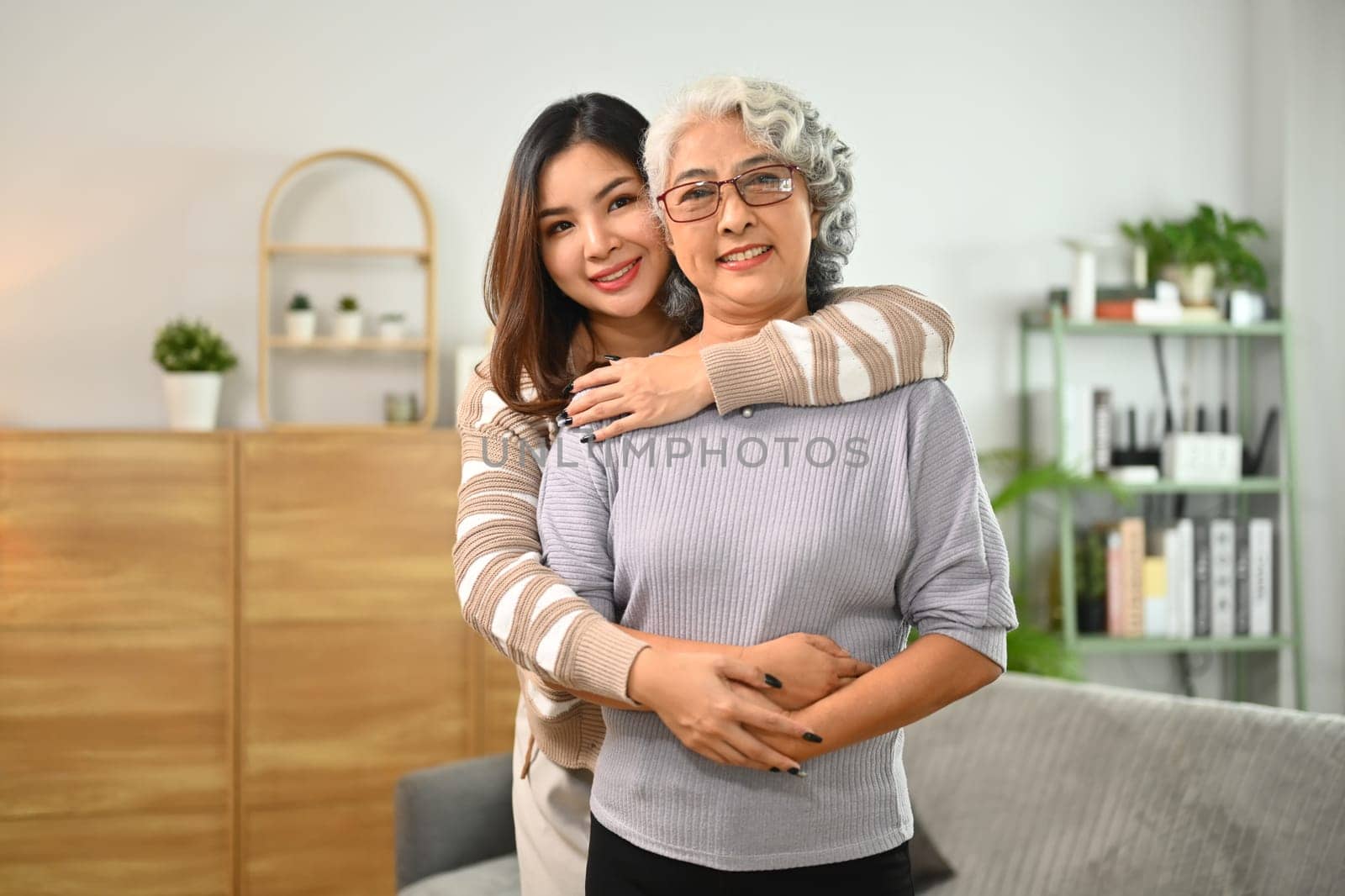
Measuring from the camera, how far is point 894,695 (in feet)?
3.74

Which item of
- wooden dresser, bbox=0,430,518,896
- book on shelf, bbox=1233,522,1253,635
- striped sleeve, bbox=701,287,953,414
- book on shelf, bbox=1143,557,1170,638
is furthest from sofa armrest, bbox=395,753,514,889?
book on shelf, bbox=1233,522,1253,635

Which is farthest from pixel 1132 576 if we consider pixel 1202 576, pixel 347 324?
pixel 347 324

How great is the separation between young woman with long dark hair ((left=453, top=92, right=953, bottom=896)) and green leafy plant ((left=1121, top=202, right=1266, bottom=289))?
2.88 m

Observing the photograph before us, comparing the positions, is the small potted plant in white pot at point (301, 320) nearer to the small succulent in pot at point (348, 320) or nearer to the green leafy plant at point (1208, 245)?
the small succulent in pot at point (348, 320)

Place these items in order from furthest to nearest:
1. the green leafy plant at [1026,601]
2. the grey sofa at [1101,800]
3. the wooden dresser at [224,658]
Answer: the green leafy plant at [1026,601] → the wooden dresser at [224,658] → the grey sofa at [1101,800]

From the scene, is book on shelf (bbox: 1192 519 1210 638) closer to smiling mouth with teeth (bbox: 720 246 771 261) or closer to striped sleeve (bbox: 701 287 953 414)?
striped sleeve (bbox: 701 287 953 414)

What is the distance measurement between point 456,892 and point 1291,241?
3515 millimetres

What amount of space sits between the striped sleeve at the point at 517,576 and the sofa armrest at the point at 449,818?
132cm

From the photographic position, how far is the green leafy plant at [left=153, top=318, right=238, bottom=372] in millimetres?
3383

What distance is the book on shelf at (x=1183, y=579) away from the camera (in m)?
3.90

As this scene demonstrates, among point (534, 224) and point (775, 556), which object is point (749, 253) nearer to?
point (775, 556)

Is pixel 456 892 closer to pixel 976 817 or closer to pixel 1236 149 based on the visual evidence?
pixel 976 817

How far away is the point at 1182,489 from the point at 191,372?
126 inches

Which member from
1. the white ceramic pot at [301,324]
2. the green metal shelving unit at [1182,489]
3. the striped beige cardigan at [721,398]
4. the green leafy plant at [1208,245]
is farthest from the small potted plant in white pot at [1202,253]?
the striped beige cardigan at [721,398]
